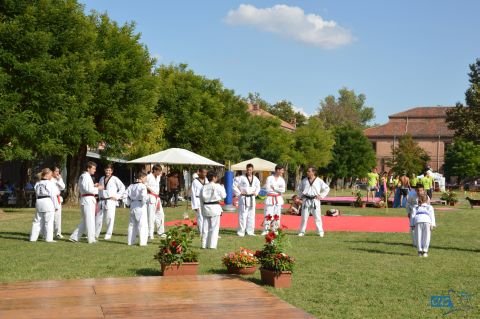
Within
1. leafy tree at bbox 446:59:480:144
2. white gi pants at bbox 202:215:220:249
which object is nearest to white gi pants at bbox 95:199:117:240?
white gi pants at bbox 202:215:220:249

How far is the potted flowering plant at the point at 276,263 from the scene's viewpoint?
9.38 metres

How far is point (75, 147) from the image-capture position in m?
28.4

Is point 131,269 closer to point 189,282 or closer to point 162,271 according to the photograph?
point 162,271

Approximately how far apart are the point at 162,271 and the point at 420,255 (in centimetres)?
602

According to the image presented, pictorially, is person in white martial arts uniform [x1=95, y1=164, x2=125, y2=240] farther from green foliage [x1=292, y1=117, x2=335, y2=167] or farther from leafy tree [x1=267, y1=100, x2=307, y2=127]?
leafy tree [x1=267, y1=100, x2=307, y2=127]

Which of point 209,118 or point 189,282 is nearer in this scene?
point 189,282

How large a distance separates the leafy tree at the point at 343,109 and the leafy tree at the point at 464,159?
112 ft

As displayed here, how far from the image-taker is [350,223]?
2255 centimetres

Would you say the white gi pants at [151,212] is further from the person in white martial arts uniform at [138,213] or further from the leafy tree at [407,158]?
the leafy tree at [407,158]

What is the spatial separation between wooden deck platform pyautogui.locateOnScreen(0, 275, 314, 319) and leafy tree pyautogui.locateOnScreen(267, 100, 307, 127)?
336 feet

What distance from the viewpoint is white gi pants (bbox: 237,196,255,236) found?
17609 mm

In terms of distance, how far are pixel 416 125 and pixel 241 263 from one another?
102 metres

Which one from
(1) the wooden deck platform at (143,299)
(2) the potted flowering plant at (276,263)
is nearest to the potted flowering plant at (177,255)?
(1) the wooden deck platform at (143,299)

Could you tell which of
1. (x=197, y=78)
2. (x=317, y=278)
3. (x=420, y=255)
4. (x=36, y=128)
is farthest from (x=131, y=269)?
(x=197, y=78)
